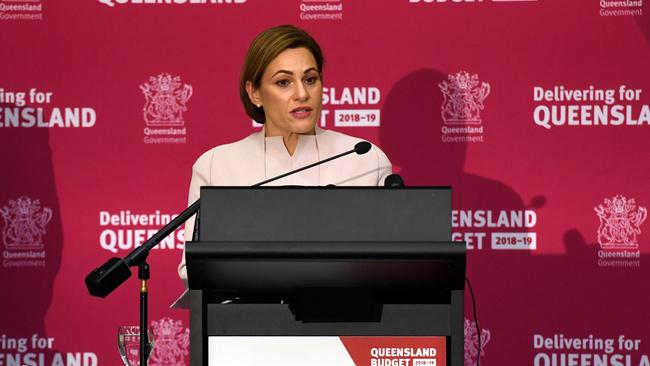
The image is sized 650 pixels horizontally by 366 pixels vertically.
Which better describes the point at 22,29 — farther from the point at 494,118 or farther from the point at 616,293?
the point at 616,293

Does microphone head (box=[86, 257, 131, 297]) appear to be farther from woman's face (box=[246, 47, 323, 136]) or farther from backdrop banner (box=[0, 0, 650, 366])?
backdrop banner (box=[0, 0, 650, 366])

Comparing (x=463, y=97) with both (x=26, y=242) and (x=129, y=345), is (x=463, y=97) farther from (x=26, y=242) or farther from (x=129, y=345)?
(x=129, y=345)

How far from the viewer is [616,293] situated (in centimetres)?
364

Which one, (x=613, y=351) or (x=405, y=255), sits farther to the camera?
(x=613, y=351)

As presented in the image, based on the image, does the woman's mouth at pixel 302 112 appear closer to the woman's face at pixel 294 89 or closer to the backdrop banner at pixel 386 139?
the woman's face at pixel 294 89

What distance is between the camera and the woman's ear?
2.53 metres

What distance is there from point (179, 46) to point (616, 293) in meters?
2.04

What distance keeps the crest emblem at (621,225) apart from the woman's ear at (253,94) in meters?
1.74

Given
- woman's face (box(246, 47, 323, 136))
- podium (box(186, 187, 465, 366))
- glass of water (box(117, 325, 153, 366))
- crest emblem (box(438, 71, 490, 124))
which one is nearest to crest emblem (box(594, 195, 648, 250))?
crest emblem (box(438, 71, 490, 124))

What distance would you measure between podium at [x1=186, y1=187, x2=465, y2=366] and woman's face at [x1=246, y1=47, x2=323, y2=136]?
89cm

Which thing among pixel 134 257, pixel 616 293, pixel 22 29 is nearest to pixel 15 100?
pixel 22 29

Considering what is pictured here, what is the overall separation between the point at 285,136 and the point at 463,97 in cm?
133

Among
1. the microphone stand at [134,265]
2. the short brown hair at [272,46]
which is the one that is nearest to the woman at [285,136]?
the short brown hair at [272,46]

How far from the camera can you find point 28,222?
3773 mm
